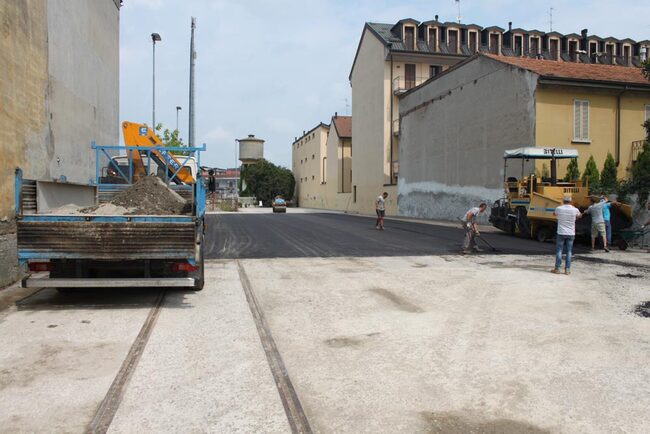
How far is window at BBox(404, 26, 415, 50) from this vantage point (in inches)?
1709

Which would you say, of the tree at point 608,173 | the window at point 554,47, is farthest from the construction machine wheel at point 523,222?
the window at point 554,47

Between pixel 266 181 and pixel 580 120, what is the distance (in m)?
65.1

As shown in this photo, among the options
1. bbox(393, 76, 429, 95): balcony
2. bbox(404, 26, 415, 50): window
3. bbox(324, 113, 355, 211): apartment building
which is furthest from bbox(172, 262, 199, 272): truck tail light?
bbox(324, 113, 355, 211): apartment building

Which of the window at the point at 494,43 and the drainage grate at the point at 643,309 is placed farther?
the window at the point at 494,43

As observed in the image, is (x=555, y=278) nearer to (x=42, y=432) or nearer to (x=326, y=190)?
(x=42, y=432)

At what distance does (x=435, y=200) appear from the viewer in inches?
1324

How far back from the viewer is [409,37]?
43906 millimetres

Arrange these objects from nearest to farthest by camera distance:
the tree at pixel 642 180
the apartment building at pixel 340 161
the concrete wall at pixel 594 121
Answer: the tree at pixel 642 180 → the concrete wall at pixel 594 121 → the apartment building at pixel 340 161

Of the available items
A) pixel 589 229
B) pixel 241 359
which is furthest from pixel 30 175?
pixel 589 229

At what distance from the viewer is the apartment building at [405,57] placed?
4306cm

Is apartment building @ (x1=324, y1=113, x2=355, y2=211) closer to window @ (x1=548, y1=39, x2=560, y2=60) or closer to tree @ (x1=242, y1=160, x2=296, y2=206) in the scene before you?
tree @ (x1=242, y1=160, x2=296, y2=206)

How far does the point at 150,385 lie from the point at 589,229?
14.6 meters

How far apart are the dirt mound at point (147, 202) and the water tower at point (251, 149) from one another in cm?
8039

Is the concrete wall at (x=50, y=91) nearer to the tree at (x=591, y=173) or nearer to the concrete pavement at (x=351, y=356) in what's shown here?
the concrete pavement at (x=351, y=356)
